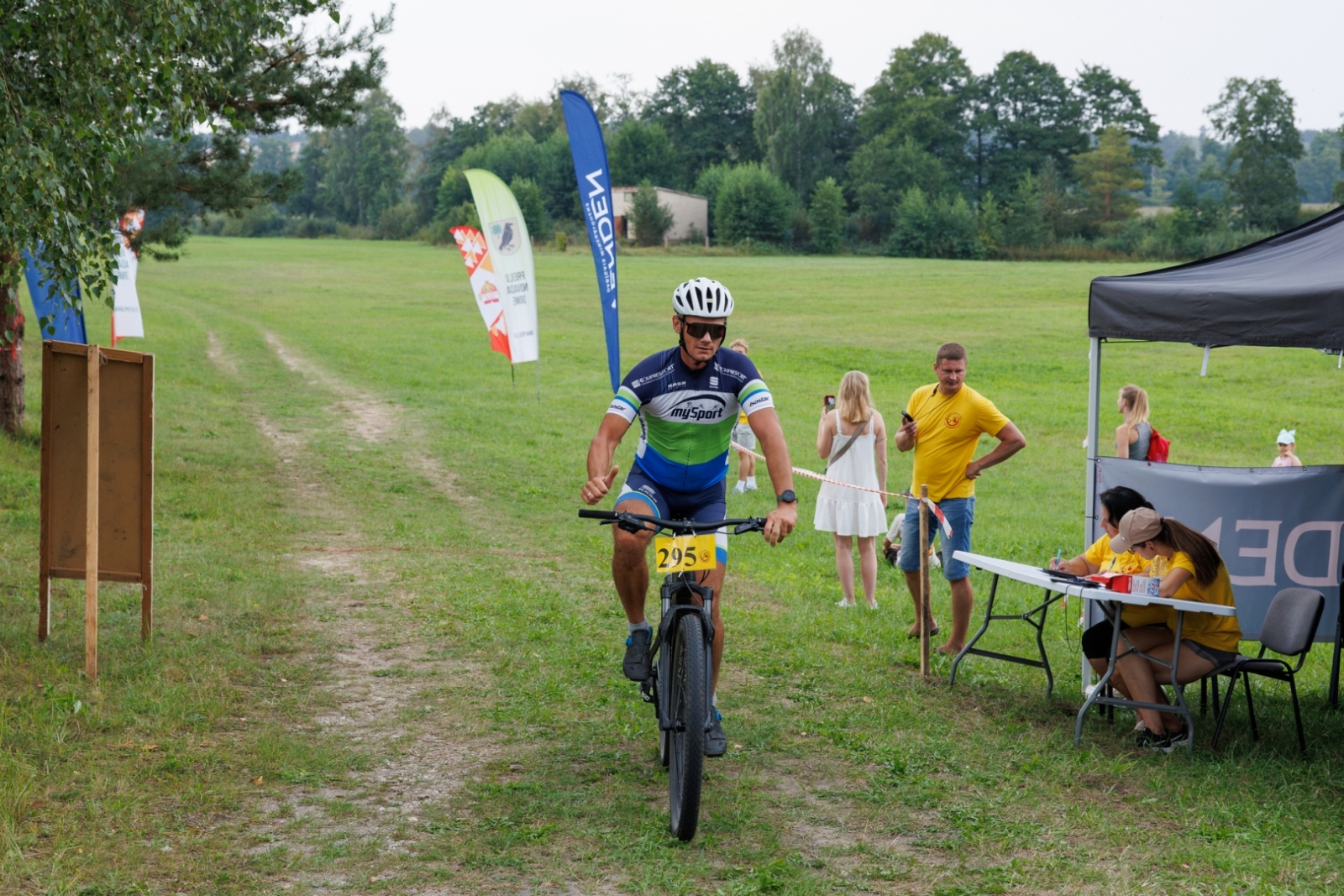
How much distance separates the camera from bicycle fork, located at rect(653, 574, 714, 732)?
505 cm

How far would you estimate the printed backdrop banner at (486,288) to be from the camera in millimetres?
21422

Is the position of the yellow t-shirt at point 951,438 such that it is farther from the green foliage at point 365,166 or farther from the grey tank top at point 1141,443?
the green foliage at point 365,166

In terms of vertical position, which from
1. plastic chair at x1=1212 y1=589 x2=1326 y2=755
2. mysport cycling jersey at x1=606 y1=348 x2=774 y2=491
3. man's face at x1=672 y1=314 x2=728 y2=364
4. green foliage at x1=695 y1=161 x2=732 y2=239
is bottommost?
plastic chair at x1=1212 y1=589 x2=1326 y2=755

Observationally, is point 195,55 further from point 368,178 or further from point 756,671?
point 368,178

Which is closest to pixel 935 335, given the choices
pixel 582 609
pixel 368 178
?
pixel 582 609

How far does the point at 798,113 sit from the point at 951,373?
327ft

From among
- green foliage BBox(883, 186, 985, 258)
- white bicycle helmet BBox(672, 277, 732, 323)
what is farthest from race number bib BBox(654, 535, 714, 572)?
green foliage BBox(883, 186, 985, 258)

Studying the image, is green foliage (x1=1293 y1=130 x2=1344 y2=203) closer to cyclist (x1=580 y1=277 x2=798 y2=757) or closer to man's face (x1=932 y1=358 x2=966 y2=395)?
man's face (x1=932 y1=358 x2=966 y2=395)

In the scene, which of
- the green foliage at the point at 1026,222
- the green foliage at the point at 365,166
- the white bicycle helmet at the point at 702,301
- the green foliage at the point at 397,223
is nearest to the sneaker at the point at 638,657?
the white bicycle helmet at the point at 702,301

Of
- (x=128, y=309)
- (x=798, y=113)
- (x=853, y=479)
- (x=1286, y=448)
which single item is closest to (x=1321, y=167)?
(x=798, y=113)

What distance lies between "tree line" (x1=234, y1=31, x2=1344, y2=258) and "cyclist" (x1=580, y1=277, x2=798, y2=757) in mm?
71618

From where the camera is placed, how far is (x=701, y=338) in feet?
17.9

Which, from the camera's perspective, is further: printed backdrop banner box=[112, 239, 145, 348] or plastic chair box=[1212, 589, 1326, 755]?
printed backdrop banner box=[112, 239, 145, 348]

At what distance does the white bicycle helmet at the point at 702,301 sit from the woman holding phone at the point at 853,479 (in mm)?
4181
